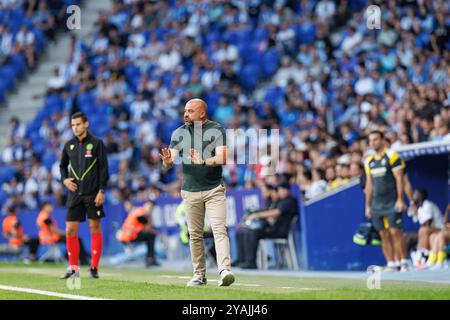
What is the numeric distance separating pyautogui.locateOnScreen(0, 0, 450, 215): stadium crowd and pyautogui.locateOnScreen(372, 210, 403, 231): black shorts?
1988 millimetres

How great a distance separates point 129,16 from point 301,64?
9013 mm

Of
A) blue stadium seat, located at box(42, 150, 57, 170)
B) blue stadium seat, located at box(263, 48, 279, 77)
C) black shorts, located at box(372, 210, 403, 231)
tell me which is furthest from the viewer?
blue stadium seat, located at box(42, 150, 57, 170)

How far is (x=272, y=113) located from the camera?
22.1 m

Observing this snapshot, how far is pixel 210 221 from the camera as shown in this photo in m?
10.8

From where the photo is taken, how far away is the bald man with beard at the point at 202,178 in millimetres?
10508

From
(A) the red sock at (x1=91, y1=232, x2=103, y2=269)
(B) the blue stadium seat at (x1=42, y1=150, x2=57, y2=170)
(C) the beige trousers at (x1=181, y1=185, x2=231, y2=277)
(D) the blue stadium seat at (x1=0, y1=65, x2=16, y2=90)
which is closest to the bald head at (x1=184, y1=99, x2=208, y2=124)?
(C) the beige trousers at (x1=181, y1=185, x2=231, y2=277)

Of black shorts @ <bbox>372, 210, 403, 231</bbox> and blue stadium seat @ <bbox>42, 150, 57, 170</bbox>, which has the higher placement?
blue stadium seat @ <bbox>42, 150, 57, 170</bbox>

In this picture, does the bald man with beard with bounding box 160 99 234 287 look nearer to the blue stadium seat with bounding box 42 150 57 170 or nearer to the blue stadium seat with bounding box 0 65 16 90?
the blue stadium seat with bounding box 42 150 57 170

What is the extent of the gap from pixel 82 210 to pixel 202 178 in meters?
3.10

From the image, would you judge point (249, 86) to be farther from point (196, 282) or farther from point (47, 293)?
point (47, 293)

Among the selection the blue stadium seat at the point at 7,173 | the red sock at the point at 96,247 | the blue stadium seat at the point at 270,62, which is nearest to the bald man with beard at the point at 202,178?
the red sock at the point at 96,247

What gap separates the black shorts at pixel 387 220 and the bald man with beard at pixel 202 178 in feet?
14.7

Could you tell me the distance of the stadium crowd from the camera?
19141 millimetres

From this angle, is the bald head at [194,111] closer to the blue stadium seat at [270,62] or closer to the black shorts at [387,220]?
the black shorts at [387,220]
